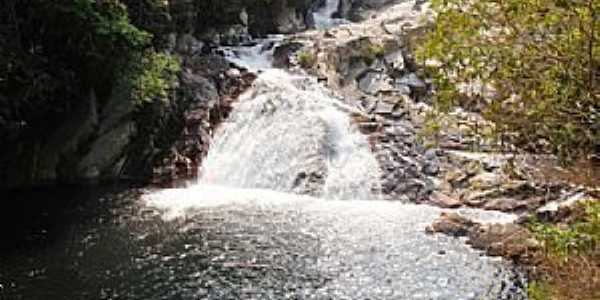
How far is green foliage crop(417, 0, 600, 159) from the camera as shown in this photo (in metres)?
7.48

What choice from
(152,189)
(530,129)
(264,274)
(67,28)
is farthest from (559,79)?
(152,189)

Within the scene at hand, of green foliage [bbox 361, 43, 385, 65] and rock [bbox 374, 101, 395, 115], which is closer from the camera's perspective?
rock [bbox 374, 101, 395, 115]

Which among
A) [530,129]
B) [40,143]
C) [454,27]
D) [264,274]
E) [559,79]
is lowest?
[264,274]

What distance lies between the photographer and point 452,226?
22453 mm

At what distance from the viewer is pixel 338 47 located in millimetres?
38062

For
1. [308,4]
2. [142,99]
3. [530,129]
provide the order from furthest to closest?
[308,4] → [142,99] → [530,129]

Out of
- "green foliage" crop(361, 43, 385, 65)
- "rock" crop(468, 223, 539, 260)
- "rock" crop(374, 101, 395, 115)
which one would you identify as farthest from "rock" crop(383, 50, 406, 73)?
"rock" crop(468, 223, 539, 260)

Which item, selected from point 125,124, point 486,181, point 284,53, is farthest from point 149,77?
point 284,53

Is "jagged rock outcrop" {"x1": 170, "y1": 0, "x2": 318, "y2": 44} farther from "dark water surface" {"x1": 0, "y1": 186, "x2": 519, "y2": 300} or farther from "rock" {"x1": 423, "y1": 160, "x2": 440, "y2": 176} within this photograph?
"rock" {"x1": 423, "y1": 160, "x2": 440, "y2": 176}

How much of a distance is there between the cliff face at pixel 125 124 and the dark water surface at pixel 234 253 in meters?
1.84

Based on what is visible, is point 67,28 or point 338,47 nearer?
point 67,28

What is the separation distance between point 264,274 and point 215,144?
13464 millimetres

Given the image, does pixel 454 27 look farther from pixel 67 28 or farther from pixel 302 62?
pixel 302 62

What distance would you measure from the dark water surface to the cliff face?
184cm
